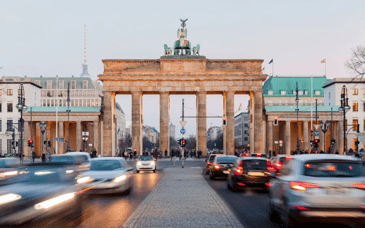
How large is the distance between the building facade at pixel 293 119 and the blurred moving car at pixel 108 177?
4331cm

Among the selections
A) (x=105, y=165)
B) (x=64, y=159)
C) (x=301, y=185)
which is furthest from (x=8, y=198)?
(x=105, y=165)

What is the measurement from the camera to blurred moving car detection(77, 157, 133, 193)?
1872 cm

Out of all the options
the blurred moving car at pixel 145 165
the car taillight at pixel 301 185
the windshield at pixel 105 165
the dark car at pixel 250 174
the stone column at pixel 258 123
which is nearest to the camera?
the car taillight at pixel 301 185

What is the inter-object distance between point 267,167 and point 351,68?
1418 centimetres

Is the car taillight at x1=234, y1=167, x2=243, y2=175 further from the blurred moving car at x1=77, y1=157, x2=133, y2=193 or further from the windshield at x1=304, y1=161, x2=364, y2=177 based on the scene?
the windshield at x1=304, y1=161, x2=364, y2=177

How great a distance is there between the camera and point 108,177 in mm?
18922

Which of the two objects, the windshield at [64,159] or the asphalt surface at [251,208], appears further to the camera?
the windshield at [64,159]

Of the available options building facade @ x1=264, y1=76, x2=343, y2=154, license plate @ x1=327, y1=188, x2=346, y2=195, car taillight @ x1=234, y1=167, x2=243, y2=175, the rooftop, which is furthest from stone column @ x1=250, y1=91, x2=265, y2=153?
license plate @ x1=327, y1=188, x2=346, y2=195

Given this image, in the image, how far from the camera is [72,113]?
84438 millimetres

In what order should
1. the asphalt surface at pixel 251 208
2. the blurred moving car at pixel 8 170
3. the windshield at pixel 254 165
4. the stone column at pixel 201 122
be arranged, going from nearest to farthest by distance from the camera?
the blurred moving car at pixel 8 170 < the asphalt surface at pixel 251 208 < the windshield at pixel 254 165 < the stone column at pixel 201 122

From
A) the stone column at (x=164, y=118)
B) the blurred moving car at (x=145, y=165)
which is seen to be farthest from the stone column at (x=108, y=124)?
the blurred moving car at (x=145, y=165)

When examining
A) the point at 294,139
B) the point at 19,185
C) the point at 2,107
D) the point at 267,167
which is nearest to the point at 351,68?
the point at 267,167

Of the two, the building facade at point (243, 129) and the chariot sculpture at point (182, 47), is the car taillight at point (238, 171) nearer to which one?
the chariot sculpture at point (182, 47)

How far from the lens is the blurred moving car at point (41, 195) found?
890 cm
